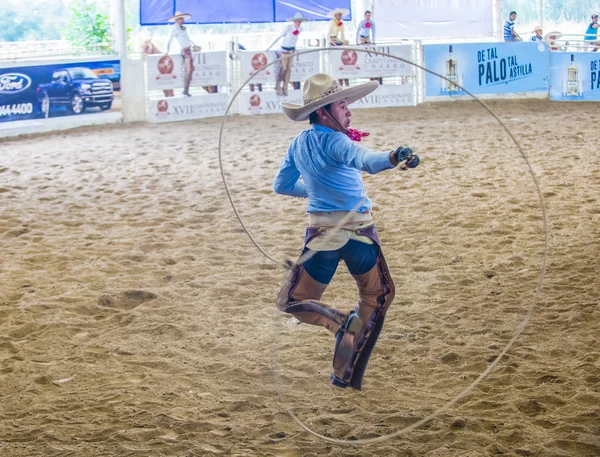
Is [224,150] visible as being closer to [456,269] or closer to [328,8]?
[456,269]

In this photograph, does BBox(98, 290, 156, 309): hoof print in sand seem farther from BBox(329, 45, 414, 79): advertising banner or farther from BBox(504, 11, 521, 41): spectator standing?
BBox(504, 11, 521, 41): spectator standing

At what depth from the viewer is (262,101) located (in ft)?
53.9

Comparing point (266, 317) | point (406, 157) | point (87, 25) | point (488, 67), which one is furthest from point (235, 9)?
point (406, 157)

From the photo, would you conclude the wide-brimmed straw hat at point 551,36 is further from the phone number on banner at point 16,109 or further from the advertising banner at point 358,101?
the phone number on banner at point 16,109

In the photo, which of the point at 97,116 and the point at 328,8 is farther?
the point at 328,8

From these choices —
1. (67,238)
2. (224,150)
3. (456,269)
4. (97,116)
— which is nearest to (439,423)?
(456,269)

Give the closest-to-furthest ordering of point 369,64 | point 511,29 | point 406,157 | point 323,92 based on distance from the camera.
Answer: point 406,157, point 323,92, point 369,64, point 511,29

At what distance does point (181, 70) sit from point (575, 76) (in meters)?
8.59

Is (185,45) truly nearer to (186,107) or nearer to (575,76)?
(186,107)

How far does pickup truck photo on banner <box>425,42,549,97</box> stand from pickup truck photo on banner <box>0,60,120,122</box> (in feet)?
23.1

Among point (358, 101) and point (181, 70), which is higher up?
point (181, 70)

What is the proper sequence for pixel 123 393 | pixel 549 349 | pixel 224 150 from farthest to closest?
1. pixel 224 150
2. pixel 549 349
3. pixel 123 393

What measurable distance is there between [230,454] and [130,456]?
49 cm

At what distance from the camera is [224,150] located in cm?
1239
